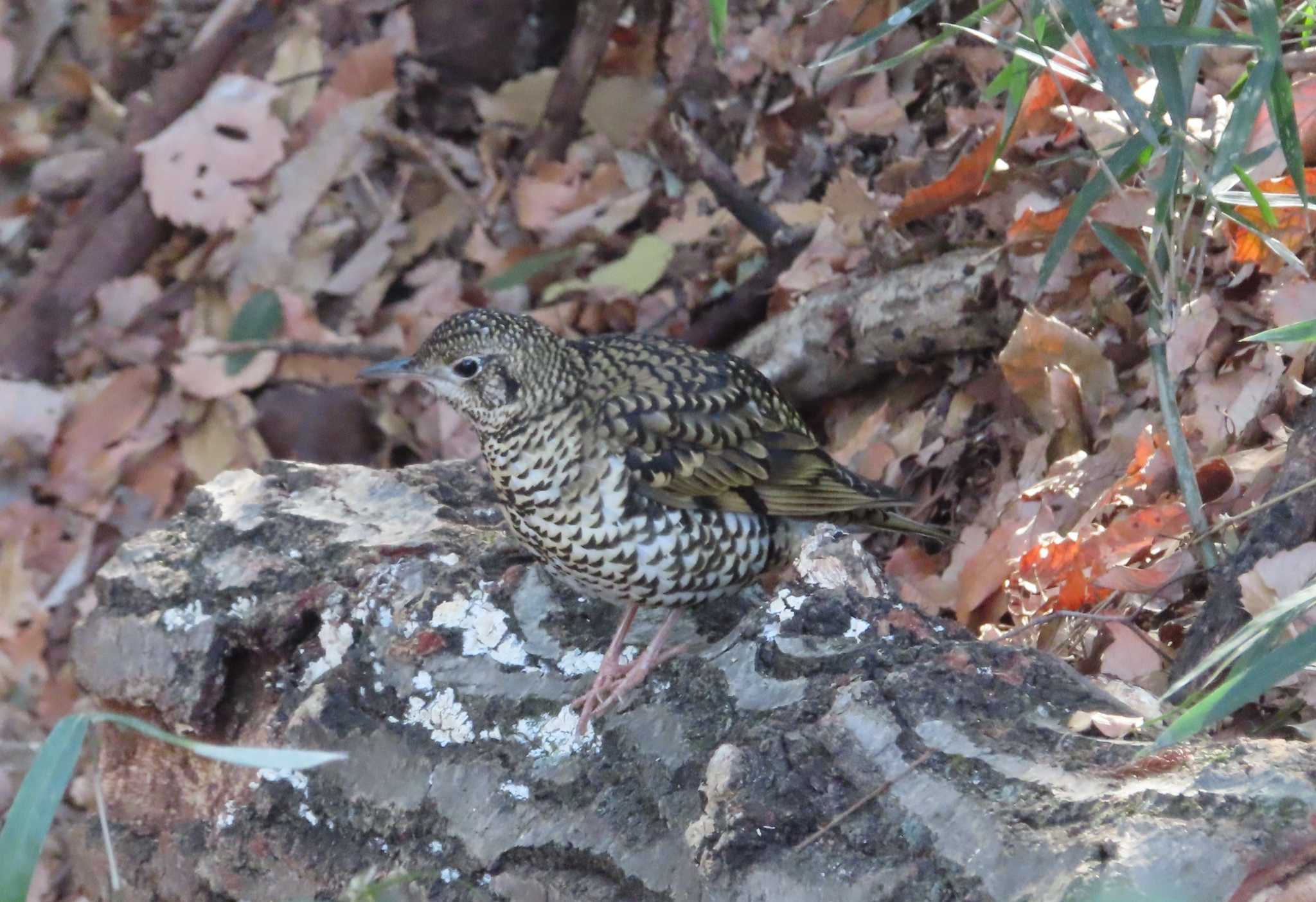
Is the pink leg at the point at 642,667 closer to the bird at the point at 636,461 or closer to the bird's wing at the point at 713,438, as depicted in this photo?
the bird at the point at 636,461

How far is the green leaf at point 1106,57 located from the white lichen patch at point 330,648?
1823 millimetres

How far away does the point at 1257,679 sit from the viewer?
1.74m

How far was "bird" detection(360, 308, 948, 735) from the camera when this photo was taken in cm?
301

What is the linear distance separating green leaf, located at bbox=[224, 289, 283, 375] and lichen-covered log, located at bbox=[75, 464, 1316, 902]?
2.81 metres

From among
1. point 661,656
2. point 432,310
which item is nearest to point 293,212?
point 432,310

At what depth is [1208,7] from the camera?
2568 millimetres

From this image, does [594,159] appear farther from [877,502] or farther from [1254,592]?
[1254,592]

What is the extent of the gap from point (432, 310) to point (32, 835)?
4.51m

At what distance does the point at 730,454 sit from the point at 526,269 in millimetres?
2950

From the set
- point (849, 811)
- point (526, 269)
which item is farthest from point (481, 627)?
point (526, 269)

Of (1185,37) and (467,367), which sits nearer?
(1185,37)

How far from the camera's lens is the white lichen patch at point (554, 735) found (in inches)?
100

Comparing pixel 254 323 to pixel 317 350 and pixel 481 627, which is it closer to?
pixel 317 350

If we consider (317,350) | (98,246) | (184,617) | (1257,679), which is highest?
(1257,679)
